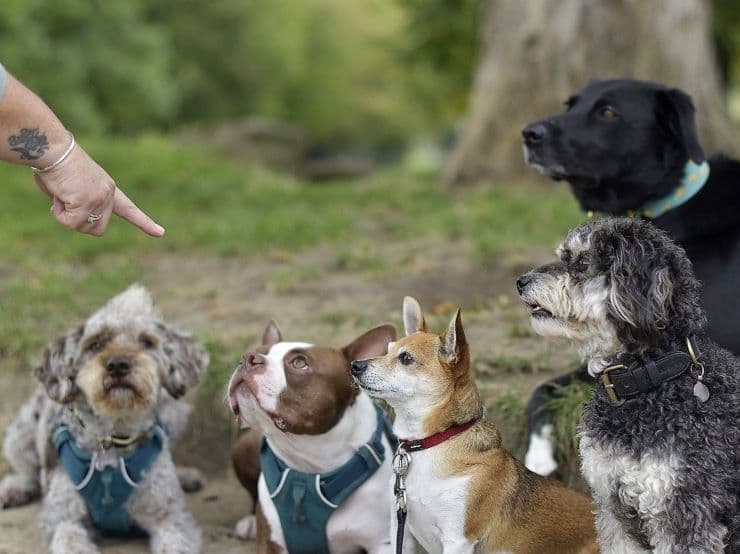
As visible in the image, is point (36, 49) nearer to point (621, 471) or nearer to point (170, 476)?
point (170, 476)

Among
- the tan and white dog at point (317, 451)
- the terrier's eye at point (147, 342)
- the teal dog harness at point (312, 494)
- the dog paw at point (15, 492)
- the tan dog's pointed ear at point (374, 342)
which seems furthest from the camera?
the dog paw at point (15, 492)

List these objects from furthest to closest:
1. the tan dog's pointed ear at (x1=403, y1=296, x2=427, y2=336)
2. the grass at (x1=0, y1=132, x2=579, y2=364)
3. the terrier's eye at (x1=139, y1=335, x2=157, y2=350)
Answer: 1. the grass at (x1=0, y1=132, x2=579, y2=364)
2. the terrier's eye at (x1=139, y1=335, x2=157, y2=350)
3. the tan dog's pointed ear at (x1=403, y1=296, x2=427, y2=336)

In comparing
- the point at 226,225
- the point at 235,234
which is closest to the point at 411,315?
the point at 235,234

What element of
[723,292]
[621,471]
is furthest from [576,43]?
[621,471]

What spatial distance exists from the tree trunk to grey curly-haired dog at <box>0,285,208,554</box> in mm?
6557

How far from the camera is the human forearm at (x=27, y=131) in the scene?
3557 mm

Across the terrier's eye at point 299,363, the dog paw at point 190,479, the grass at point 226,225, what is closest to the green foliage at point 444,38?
the grass at point 226,225

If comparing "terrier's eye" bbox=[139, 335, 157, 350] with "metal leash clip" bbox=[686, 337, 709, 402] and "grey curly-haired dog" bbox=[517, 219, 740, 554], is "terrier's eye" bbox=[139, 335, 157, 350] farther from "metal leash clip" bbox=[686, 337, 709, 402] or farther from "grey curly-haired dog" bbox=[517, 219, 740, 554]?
"metal leash clip" bbox=[686, 337, 709, 402]

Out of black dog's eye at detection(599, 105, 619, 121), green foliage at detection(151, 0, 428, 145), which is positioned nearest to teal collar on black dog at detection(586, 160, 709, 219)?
black dog's eye at detection(599, 105, 619, 121)

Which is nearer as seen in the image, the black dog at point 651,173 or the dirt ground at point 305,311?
the black dog at point 651,173

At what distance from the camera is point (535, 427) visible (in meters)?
5.14

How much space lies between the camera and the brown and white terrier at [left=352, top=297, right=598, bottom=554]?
158 inches

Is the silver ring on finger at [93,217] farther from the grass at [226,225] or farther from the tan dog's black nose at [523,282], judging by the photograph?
the grass at [226,225]

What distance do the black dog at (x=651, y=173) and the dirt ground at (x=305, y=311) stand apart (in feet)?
3.95
